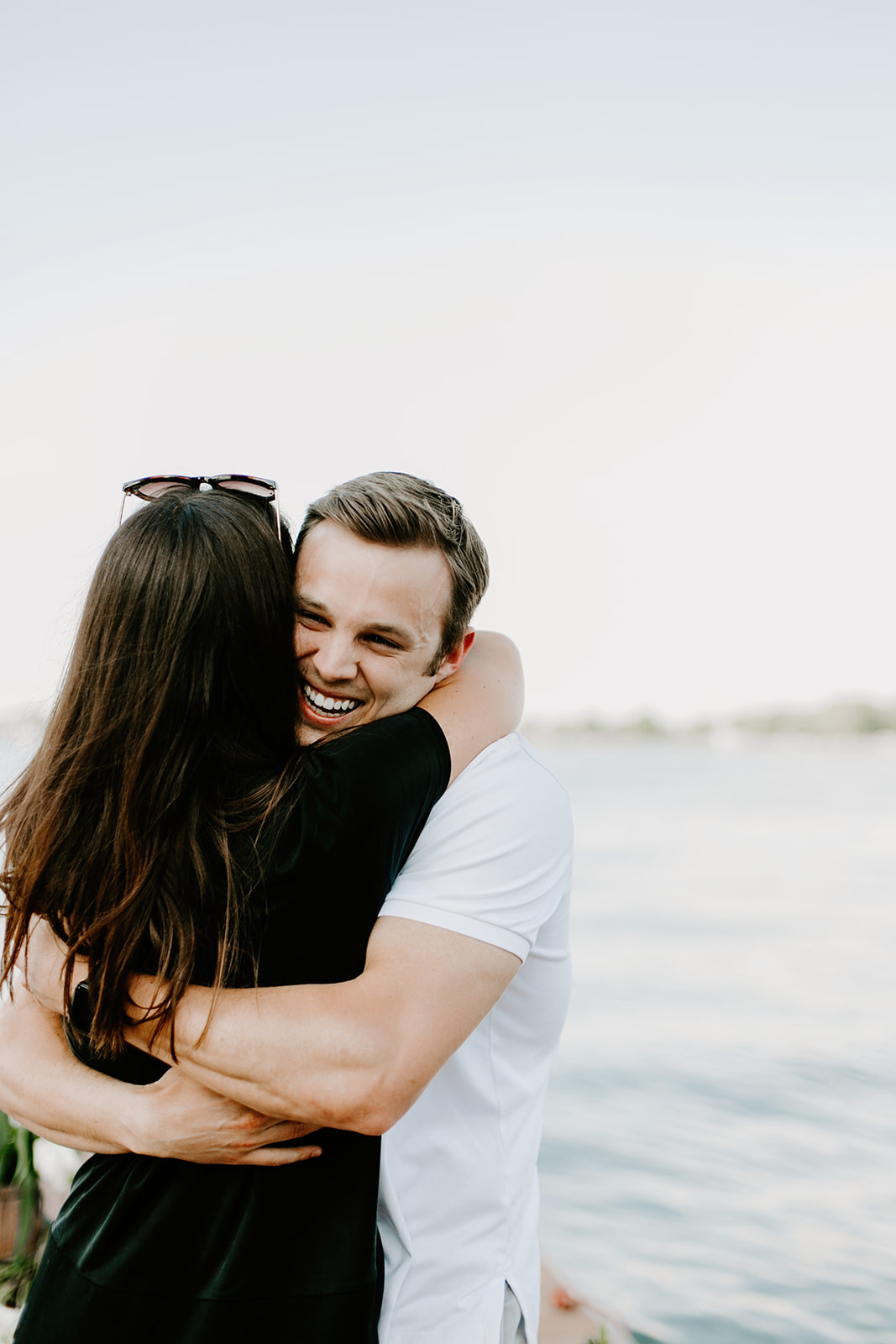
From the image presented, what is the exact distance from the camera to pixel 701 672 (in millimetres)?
56344

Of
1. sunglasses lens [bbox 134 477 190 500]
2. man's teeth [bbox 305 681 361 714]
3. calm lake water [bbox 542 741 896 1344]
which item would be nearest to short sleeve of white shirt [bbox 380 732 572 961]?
man's teeth [bbox 305 681 361 714]

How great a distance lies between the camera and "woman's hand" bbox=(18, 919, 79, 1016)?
1491mm

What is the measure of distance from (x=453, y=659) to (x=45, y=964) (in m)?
0.85

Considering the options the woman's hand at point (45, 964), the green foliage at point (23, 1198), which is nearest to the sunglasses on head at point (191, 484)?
the woman's hand at point (45, 964)

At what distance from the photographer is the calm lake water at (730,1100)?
20.5 feet

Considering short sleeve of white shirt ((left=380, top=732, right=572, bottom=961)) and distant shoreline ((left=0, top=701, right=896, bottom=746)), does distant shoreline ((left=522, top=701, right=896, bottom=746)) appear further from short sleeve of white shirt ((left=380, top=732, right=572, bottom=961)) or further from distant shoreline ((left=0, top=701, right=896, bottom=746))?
short sleeve of white shirt ((left=380, top=732, right=572, bottom=961))

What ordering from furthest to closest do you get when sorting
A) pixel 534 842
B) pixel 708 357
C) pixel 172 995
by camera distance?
pixel 708 357 → pixel 534 842 → pixel 172 995

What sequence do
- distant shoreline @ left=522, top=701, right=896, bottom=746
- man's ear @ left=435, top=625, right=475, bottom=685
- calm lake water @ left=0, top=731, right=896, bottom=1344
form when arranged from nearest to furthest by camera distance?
1. man's ear @ left=435, top=625, right=475, bottom=685
2. calm lake water @ left=0, top=731, right=896, bottom=1344
3. distant shoreline @ left=522, top=701, right=896, bottom=746

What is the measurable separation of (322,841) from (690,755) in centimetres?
5775

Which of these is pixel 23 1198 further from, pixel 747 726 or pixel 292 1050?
pixel 747 726

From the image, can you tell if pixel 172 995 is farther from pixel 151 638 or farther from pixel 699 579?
pixel 699 579

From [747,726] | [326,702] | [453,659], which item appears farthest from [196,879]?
[747,726]

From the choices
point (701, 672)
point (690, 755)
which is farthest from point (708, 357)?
point (690, 755)

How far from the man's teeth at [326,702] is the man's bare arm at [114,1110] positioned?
613mm
